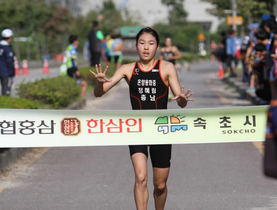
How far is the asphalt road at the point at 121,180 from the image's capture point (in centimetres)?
584

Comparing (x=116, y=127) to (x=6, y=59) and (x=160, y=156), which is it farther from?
(x=6, y=59)

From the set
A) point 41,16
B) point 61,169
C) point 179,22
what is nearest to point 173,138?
point 61,169

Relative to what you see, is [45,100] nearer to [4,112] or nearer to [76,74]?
[76,74]

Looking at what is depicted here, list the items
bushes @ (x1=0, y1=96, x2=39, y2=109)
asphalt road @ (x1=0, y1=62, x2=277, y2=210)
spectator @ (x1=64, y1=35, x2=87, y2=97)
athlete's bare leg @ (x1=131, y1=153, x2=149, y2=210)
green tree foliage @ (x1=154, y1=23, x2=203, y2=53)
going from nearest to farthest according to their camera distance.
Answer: athlete's bare leg @ (x1=131, y1=153, x2=149, y2=210) < asphalt road @ (x1=0, y1=62, x2=277, y2=210) < bushes @ (x1=0, y1=96, x2=39, y2=109) < spectator @ (x1=64, y1=35, x2=87, y2=97) < green tree foliage @ (x1=154, y1=23, x2=203, y2=53)

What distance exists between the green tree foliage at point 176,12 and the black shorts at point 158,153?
111 meters

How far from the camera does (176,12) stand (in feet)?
388

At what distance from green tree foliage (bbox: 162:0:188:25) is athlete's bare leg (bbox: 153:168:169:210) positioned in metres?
111

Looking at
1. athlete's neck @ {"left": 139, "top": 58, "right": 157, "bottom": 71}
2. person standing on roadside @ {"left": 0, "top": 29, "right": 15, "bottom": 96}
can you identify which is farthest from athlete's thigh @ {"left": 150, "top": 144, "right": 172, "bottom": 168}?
person standing on roadside @ {"left": 0, "top": 29, "right": 15, "bottom": 96}

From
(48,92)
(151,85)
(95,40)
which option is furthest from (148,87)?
(95,40)

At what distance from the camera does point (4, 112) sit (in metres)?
5.10

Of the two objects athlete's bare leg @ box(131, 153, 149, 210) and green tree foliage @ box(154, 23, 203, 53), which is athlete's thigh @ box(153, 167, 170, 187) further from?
green tree foliage @ box(154, 23, 203, 53)

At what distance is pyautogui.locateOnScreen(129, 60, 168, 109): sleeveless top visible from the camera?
4680 mm

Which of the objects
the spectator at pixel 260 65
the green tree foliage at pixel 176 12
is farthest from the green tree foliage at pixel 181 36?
the spectator at pixel 260 65

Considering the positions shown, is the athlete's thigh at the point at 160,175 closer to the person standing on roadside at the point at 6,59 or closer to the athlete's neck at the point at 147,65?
the athlete's neck at the point at 147,65
